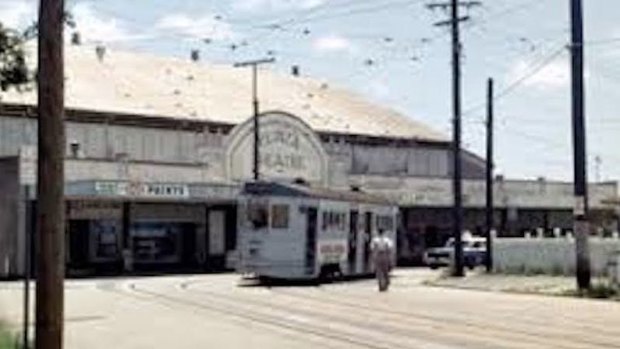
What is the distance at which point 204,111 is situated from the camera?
259 feet

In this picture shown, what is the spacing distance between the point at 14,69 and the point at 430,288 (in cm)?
3009

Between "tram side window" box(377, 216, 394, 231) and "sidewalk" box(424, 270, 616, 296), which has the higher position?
"tram side window" box(377, 216, 394, 231)

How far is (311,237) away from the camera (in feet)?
154

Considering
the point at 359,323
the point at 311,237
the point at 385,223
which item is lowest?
the point at 359,323

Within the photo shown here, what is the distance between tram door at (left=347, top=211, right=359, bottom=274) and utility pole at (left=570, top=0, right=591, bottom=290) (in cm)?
1100

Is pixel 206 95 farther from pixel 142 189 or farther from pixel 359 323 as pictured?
pixel 359 323

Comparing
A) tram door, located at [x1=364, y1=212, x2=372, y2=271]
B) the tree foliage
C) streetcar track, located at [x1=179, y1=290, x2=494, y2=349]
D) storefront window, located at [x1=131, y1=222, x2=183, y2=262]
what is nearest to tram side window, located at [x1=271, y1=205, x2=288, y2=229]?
tram door, located at [x1=364, y1=212, x2=372, y2=271]

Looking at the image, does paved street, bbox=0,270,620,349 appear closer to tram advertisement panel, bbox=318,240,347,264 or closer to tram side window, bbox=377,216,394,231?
tram advertisement panel, bbox=318,240,347,264

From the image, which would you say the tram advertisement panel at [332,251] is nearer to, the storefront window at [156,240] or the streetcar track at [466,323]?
the streetcar track at [466,323]

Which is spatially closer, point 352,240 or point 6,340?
point 6,340

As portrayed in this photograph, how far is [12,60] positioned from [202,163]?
54.4 metres

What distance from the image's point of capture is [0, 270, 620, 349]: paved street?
24.7 meters

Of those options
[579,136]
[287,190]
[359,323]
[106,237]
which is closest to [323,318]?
[359,323]

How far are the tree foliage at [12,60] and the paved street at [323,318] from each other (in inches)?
246
